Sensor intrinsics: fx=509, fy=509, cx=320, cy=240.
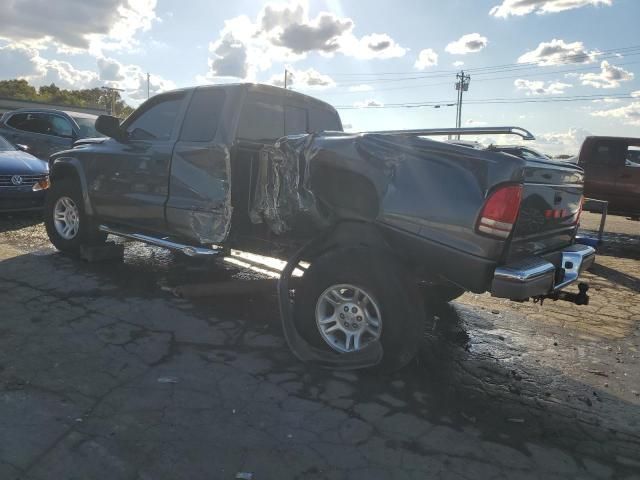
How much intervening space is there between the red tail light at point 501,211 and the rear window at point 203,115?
2643 mm

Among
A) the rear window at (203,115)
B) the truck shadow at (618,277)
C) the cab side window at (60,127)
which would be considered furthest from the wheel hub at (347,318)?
the cab side window at (60,127)

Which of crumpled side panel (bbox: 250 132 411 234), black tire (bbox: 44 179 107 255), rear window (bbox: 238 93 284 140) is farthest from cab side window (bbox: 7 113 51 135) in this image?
crumpled side panel (bbox: 250 132 411 234)

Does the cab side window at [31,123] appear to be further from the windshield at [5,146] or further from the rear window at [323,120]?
the rear window at [323,120]

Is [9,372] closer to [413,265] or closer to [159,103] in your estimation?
[413,265]

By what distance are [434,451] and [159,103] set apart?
443 cm

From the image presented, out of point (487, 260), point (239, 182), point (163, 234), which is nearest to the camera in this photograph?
point (487, 260)

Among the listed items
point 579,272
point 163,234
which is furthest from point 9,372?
point 579,272

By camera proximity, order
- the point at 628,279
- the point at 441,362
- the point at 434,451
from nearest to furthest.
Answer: the point at 434,451, the point at 441,362, the point at 628,279

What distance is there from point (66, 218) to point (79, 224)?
409 millimetres

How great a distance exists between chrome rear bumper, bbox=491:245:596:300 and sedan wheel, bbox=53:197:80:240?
16.6 ft

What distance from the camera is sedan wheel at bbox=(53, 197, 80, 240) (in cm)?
624

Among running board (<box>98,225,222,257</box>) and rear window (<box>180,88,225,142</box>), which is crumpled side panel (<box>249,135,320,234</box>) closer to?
running board (<box>98,225,222,257</box>)

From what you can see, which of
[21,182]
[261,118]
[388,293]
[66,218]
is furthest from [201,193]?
[21,182]

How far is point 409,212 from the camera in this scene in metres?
3.37
